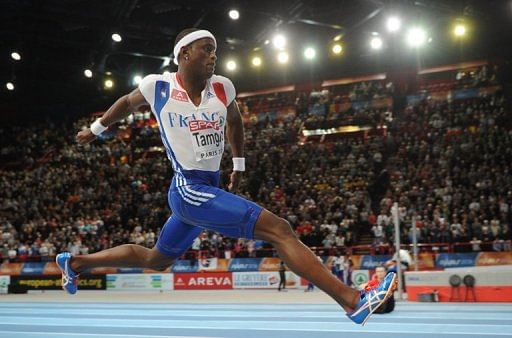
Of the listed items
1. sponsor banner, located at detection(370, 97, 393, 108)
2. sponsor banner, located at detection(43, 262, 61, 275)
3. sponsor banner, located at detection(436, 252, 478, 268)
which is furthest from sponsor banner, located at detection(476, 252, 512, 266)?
sponsor banner, located at detection(43, 262, 61, 275)

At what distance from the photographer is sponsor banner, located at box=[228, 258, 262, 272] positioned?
22391 millimetres

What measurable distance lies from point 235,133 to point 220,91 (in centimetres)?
55

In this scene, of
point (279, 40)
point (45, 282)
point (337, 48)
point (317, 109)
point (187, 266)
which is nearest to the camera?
point (187, 266)

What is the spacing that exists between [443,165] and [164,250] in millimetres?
20209

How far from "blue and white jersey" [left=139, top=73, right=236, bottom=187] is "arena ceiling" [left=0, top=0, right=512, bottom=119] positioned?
23648 mm

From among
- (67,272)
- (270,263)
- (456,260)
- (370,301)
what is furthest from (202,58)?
(270,263)

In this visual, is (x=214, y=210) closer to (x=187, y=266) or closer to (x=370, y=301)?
(x=370, y=301)

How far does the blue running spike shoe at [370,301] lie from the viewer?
390 centimetres

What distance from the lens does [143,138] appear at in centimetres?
3481

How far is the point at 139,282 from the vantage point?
960 inches

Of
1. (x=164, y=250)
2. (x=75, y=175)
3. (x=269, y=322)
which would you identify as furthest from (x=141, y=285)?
(x=164, y=250)

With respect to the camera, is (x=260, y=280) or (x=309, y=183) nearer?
(x=260, y=280)

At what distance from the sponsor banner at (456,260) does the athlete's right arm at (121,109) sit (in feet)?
52.6

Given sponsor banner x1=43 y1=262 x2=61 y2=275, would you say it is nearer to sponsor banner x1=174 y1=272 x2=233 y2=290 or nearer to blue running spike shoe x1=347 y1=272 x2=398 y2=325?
sponsor banner x1=174 y1=272 x2=233 y2=290
